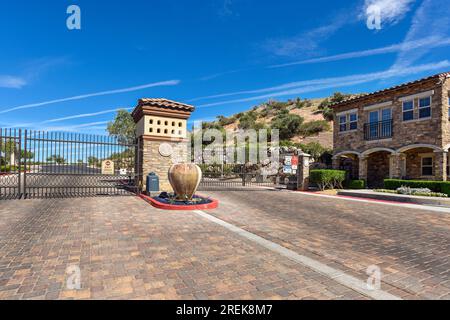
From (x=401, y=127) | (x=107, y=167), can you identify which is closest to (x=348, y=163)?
(x=401, y=127)

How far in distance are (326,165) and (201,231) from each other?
2101cm

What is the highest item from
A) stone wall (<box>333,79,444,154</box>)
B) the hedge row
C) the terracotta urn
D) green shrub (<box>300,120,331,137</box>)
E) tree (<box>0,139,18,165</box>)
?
green shrub (<box>300,120,331,137</box>)

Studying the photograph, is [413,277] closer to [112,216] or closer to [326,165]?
[112,216]

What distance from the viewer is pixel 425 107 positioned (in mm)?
15742

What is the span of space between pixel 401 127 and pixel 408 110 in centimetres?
119

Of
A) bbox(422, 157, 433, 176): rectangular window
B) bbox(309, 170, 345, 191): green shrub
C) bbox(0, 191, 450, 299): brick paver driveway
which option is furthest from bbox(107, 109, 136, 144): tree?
bbox(422, 157, 433, 176): rectangular window

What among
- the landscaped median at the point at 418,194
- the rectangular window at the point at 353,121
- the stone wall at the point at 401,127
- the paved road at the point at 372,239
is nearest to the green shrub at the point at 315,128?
the stone wall at the point at 401,127

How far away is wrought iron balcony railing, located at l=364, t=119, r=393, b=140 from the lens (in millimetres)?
17928

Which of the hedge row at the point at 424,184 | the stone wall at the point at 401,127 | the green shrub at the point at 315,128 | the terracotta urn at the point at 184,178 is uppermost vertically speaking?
the green shrub at the point at 315,128

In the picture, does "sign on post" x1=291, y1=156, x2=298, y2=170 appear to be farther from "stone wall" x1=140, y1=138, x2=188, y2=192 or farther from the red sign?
"stone wall" x1=140, y1=138, x2=188, y2=192

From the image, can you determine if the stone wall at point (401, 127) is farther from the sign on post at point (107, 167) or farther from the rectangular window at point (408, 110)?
the sign on post at point (107, 167)

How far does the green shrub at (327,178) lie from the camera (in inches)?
697

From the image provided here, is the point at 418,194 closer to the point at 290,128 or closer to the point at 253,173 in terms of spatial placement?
the point at 253,173

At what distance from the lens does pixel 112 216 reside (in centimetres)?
760
